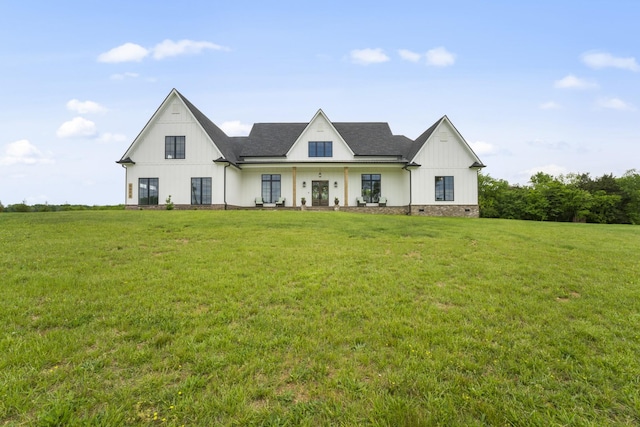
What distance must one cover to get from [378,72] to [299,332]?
22.8 m

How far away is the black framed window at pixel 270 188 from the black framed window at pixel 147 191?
7807 millimetres

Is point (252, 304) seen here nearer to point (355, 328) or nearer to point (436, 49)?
point (355, 328)

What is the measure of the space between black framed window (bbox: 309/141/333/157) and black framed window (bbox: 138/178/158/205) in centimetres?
1188

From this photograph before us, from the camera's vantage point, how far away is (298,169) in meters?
22.0

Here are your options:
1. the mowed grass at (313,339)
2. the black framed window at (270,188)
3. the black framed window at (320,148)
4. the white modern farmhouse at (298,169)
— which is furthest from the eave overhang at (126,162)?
the mowed grass at (313,339)

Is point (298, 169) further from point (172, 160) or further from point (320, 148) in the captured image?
point (172, 160)

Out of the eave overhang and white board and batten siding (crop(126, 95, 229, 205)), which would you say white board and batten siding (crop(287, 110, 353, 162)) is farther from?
the eave overhang

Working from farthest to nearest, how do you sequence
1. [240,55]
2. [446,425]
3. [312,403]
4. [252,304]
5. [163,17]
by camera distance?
[240,55] < [163,17] < [252,304] < [312,403] < [446,425]

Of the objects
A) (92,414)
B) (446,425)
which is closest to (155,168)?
(92,414)

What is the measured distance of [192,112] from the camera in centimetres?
2022

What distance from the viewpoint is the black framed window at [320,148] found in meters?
22.2

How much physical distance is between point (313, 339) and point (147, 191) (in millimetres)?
21280

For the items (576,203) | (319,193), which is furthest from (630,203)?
(319,193)

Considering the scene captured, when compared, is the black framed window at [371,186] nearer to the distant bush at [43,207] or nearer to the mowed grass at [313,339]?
the mowed grass at [313,339]
